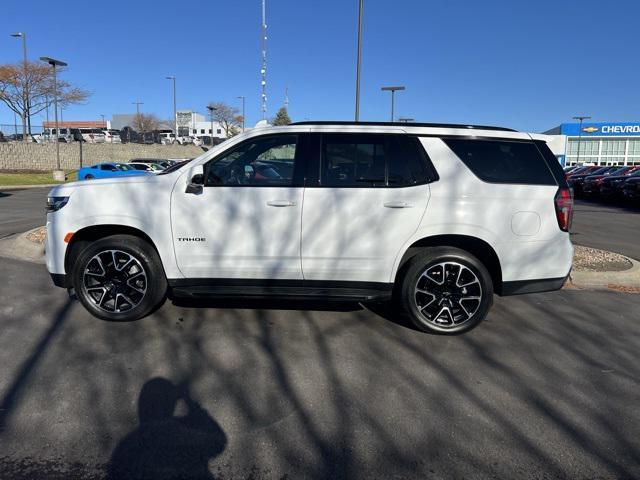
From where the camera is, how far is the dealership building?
7594 centimetres

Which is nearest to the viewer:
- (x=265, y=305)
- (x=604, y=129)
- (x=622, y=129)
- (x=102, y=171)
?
(x=265, y=305)

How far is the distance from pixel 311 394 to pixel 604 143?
88.9 metres

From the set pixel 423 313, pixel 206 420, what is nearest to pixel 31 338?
pixel 206 420

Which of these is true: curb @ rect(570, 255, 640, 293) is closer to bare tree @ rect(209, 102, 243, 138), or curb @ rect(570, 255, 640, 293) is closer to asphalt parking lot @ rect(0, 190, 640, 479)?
asphalt parking lot @ rect(0, 190, 640, 479)

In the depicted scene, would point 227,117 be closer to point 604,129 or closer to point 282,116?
point 282,116

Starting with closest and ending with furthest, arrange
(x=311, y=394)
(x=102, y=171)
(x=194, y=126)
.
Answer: (x=311, y=394), (x=102, y=171), (x=194, y=126)

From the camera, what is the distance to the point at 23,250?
7.79 m

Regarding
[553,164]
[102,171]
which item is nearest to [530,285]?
[553,164]

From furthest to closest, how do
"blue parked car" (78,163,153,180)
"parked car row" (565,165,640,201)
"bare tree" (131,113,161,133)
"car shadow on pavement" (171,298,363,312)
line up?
"bare tree" (131,113,161,133), "blue parked car" (78,163,153,180), "parked car row" (565,165,640,201), "car shadow on pavement" (171,298,363,312)

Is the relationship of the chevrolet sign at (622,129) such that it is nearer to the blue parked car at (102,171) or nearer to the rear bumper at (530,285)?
the blue parked car at (102,171)

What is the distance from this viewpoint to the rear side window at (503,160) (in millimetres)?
4445

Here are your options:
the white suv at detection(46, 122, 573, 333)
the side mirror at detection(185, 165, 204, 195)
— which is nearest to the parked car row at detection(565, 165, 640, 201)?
the white suv at detection(46, 122, 573, 333)

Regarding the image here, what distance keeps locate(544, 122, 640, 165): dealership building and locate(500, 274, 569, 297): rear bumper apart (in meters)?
80.9

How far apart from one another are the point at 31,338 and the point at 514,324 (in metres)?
4.64
